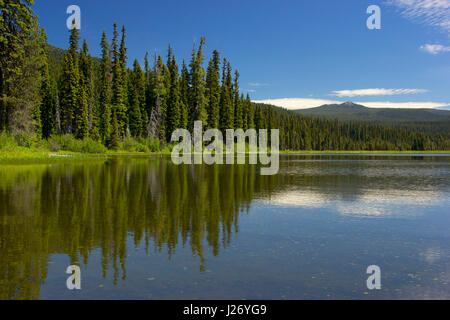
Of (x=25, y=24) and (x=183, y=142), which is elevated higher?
(x=25, y=24)

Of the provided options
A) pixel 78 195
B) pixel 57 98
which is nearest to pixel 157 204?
pixel 78 195

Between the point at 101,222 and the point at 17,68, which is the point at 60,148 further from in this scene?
the point at 101,222

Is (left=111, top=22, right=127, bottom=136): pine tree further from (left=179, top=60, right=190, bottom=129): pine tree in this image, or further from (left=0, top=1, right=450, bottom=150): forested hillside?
(left=179, top=60, right=190, bottom=129): pine tree

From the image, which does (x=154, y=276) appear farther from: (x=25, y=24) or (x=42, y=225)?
(x=25, y=24)

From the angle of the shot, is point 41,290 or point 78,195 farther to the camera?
point 78,195

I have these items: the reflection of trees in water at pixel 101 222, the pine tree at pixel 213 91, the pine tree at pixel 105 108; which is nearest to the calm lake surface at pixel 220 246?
the reflection of trees in water at pixel 101 222

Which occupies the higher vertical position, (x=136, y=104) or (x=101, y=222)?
(x=136, y=104)

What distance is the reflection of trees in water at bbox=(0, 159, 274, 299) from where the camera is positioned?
24.8 feet

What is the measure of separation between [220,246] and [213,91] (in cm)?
8768

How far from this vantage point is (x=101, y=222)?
11.2 meters

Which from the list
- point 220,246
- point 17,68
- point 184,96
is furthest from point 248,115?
point 220,246

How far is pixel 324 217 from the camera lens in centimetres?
1256
